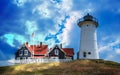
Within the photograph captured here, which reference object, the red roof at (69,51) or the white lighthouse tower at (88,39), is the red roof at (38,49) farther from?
the white lighthouse tower at (88,39)

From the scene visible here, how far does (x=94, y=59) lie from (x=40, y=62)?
42.8 ft

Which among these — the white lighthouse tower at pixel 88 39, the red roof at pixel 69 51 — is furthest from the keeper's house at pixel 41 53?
the white lighthouse tower at pixel 88 39

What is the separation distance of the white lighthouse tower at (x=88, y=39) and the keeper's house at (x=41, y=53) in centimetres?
841

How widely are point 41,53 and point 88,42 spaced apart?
15.5 meters

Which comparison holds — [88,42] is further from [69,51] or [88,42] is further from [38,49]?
[38,49]

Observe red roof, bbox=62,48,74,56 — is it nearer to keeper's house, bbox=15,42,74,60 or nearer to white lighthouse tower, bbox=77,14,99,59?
keeper's house, bbox=15,42,74,60

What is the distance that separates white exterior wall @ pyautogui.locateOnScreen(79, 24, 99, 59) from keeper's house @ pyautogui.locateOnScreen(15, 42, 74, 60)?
8.91 meters

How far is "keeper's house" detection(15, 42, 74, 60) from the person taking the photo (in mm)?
73750

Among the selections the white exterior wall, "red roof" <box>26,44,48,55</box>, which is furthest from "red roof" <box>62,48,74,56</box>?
the white exterior wall

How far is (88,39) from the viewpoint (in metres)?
66.6

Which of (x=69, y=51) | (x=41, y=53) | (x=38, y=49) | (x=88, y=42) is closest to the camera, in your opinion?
(x=88, y=42)

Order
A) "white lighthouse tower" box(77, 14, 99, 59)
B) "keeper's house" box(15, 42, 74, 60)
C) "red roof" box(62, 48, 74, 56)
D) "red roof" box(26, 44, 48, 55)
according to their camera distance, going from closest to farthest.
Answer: "white lighthouse tower" box(77, 14, 99, 59), "keeper's house" box(15, 42, 74, 60), "red roof" box(26, 44, 48, 55), "red roof" box(62, 48, 74, 56)

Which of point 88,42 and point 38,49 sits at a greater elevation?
point 88,42

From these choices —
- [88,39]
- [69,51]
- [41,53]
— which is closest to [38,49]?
[41,53]
